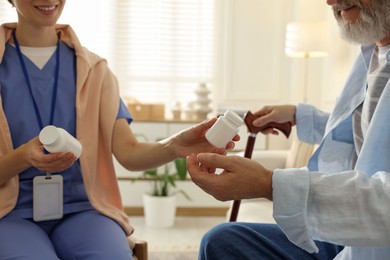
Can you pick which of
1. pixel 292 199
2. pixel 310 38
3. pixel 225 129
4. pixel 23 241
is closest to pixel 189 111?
pixel 310 38

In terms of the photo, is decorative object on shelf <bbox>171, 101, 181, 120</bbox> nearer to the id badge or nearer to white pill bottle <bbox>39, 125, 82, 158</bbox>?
the id badge

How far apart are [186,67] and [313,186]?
12.7ft

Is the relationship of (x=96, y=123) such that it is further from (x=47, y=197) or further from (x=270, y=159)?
(x=270, y=159)

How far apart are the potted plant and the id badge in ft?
7.87

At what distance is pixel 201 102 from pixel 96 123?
277 cm

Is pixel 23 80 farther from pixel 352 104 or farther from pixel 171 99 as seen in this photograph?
pixel 171 99

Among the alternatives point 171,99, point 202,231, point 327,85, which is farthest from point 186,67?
point 202,231

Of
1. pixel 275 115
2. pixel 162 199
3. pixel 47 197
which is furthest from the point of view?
pixel 162 199

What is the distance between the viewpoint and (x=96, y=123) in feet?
5.34

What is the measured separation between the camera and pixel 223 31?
4.75m

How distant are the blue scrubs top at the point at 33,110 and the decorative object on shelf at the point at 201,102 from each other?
107 inches

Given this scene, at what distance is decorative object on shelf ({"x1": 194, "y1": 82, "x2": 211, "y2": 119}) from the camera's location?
4.35 metres

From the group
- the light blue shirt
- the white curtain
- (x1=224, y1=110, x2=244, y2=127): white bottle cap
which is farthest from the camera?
the white curtain

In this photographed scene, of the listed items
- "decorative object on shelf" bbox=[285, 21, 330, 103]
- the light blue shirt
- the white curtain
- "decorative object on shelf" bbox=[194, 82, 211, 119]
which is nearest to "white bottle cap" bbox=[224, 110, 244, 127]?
the light blue shirt
